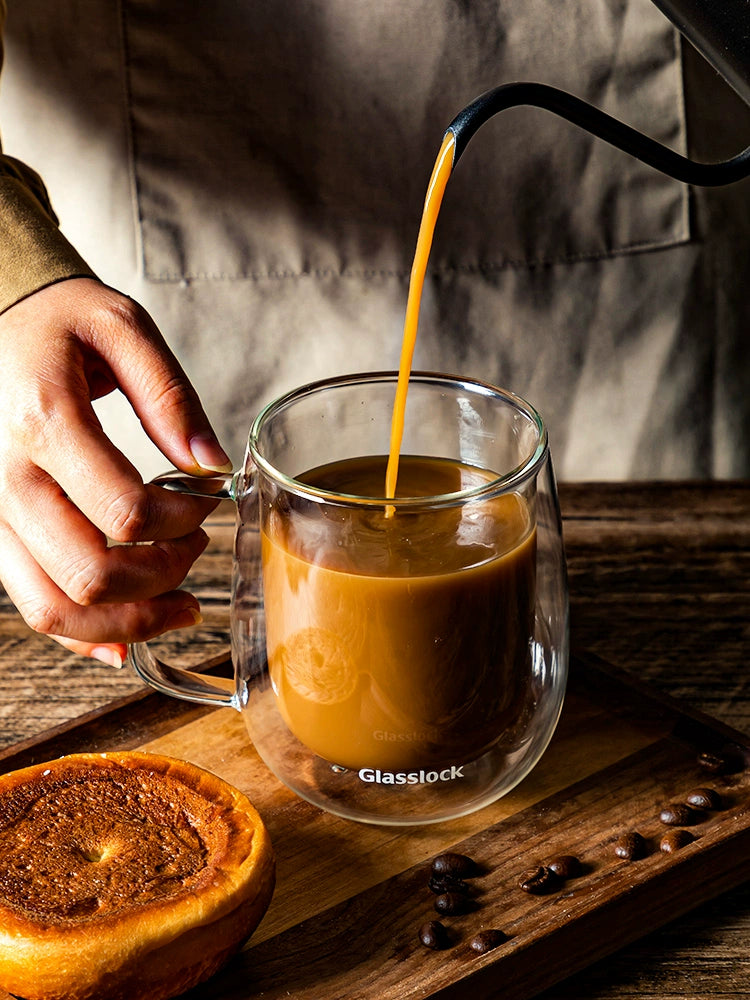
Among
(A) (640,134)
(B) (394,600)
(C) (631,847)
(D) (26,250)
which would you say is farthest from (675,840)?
(D) (26,250)

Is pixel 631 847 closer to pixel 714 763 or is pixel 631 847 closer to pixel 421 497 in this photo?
pixel 714 763

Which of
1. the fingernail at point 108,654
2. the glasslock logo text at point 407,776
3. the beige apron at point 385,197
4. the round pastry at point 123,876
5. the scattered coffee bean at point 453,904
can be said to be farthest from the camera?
the beige apron at point 385,197

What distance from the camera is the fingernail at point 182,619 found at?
3.30 ft

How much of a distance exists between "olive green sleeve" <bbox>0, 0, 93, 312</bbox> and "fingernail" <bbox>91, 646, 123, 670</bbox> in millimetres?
328

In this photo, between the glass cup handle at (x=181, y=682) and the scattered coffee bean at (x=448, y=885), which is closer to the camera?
the scattered coffee bean at (x=448, y=885)

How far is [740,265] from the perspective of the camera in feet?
4.98

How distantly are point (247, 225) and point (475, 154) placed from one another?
297 mm

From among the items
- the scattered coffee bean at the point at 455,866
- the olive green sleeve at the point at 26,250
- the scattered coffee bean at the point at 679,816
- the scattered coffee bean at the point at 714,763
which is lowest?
the scattered coffee bean at the point at 455,866

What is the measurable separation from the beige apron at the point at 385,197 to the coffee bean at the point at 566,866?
0.79m

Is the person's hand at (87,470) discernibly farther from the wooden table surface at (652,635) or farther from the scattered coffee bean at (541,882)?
the scattered coffee bean at (541,882)

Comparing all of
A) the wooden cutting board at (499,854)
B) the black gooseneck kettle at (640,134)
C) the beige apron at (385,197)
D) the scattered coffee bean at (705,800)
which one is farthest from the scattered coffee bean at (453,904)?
the beige apron at (385,197)

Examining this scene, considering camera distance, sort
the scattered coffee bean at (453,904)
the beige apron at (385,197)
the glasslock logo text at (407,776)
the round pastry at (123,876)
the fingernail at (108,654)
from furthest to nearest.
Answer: the beige apron at (385,197) → the fingernail at (108,654) → the glasslock logo text at (407,776) → the scattered coffee bean at (453,904) → the round pastry at (123,876)

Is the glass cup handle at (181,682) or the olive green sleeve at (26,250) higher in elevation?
the olive green sleeve at (26,250)

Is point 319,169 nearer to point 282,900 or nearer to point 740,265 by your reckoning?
point 740,265
